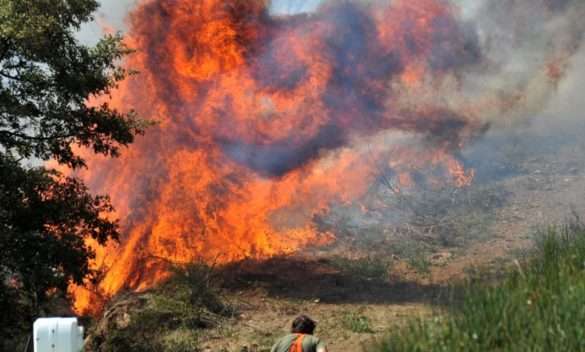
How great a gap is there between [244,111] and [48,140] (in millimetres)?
7999

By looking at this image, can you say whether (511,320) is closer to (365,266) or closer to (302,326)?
(302,326)

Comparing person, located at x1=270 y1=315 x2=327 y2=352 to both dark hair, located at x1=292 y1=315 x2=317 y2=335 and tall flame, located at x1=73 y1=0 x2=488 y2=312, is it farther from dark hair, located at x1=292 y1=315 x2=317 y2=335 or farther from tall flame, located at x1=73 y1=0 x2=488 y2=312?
tall flame, located at x1=73 y1=0 x2=488 y2=312

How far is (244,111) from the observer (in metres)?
19.3

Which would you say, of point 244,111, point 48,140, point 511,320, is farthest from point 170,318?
point 244,111

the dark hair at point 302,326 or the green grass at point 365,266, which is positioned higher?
the green grass at point 365,266

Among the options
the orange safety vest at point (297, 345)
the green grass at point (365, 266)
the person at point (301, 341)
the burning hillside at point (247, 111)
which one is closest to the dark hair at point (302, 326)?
the person at point (301, 341)

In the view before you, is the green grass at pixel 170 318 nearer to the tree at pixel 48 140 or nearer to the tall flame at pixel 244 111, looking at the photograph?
the tree at pixel 48 140

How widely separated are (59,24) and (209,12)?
763 centimetres

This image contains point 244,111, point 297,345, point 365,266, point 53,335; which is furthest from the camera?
point 244,111

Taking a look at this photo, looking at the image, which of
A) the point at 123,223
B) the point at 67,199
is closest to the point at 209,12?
the point at 123,223

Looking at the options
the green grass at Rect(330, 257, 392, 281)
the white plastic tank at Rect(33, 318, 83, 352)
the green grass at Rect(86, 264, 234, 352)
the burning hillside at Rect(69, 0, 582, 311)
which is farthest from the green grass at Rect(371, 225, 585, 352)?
the burning hillside at Rect(69, 0, 582, 311)

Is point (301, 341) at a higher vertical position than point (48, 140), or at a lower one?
lower

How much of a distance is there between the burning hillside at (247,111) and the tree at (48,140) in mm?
4901

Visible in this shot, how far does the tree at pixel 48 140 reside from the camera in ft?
36.4
